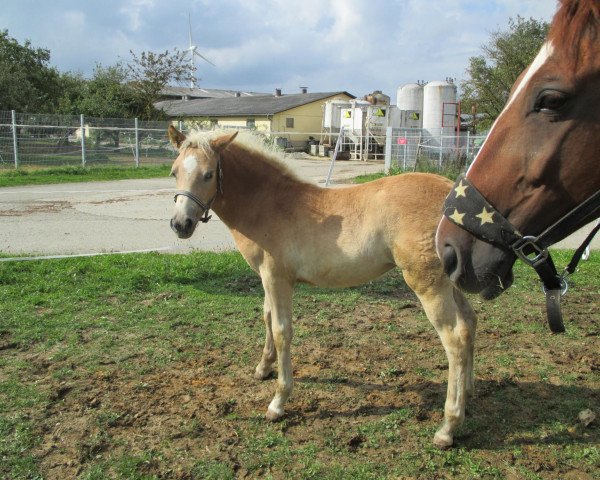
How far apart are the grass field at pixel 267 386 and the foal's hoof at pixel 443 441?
5 centimetres

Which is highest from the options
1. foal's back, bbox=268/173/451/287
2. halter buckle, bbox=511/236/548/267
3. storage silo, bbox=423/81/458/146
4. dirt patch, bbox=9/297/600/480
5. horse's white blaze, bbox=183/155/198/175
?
storage silo, bbox=423/81/458/146

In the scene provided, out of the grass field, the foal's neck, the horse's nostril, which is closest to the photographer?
the horse's nostril

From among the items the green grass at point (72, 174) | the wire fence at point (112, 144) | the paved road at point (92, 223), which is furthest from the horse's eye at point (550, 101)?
the green grass at point (72, 174)

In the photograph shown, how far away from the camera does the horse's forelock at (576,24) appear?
139 centimetres

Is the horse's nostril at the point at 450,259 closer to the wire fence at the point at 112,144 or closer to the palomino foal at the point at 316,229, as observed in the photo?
the palomino foal at the point at 316,229

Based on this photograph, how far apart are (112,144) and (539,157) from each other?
23.5 m

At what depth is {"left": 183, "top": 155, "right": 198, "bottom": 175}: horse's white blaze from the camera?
3695mm

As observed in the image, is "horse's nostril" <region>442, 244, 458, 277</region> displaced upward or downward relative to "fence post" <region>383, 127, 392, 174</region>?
downward

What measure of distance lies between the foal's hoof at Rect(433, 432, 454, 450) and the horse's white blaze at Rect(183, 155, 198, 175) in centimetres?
245

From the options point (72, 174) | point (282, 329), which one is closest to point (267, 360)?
point (282, 329)

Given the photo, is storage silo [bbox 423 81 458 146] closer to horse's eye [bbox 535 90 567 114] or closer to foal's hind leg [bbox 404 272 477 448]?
foal's hind leg [bbox 404 272 477 448]

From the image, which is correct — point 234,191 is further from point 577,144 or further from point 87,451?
point 577,144

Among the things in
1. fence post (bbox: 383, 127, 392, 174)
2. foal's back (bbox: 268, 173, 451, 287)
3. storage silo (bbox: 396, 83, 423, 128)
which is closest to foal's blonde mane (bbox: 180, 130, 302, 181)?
foal's back (bbox: 268, 173, 451, 287)

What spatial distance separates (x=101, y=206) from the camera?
1291cm
